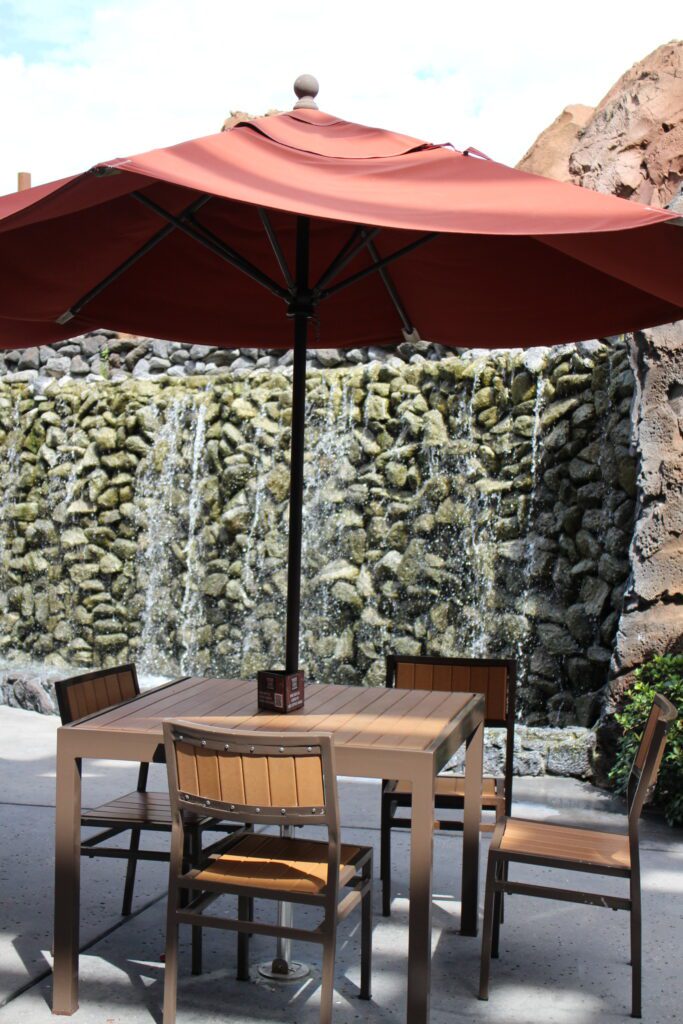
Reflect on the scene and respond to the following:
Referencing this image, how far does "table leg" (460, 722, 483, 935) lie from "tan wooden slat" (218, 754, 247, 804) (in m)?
1.17

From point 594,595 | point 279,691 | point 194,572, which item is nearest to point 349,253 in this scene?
point 279,691

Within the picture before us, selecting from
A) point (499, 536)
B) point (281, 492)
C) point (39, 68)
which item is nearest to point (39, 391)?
point (281, 492)

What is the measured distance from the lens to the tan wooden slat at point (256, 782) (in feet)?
8.29

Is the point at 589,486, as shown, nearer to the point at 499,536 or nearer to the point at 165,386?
the point at 499,536

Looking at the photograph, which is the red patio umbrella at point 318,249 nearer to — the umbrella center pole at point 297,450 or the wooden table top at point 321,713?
the umbrella center pole at point 297,450

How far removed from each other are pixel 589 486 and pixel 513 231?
4.72m

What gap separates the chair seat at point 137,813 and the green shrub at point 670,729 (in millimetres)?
2348

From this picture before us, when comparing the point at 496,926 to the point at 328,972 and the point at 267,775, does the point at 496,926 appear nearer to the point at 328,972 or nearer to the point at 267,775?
the point at 328,972

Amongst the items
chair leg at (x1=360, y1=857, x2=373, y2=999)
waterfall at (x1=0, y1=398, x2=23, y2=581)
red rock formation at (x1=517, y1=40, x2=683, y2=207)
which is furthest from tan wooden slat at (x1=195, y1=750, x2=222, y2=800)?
waterfall at (x1=0, y1=398, x2=23, y2=581)

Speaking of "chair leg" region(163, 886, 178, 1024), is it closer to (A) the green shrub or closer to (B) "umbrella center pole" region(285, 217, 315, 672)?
(B) "umbrella center pole" region(285, 217, 315, 672)

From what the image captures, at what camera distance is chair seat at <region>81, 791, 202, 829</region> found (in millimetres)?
3271

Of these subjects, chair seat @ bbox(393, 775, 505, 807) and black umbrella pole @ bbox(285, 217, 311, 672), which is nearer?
black umbrella pole @ bbox(285, 217, 311, 672)

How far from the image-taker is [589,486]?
6.92 meters

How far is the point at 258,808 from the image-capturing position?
254 centimetres
